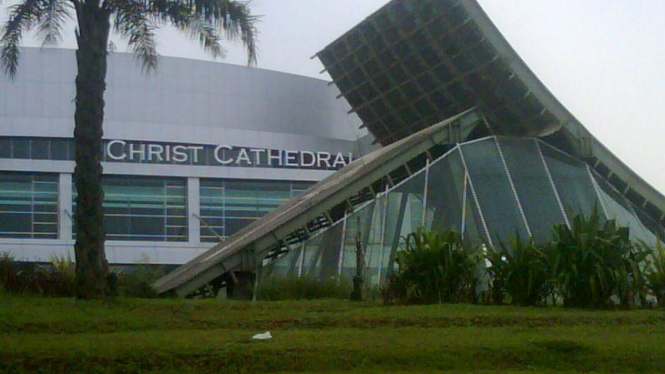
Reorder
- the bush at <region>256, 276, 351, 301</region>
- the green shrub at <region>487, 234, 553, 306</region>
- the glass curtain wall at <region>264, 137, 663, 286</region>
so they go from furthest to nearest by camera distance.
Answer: the glass curtain wall at <region>264, 137, 663, 286</region>, the bush at <region>256, 276, 351, 301</region>, the green shrub at <region>487, 234, 553, 306</region>

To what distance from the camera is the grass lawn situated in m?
10.9

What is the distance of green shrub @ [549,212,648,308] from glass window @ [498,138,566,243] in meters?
9.12

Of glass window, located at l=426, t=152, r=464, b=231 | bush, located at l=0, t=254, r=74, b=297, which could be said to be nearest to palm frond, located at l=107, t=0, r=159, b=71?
bush, located at l=0, t=254, r=74, b=297

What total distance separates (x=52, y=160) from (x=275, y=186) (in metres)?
12.0

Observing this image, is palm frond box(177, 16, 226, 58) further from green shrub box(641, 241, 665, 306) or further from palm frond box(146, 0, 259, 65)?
green shrub box(641, 241, 665, 306)

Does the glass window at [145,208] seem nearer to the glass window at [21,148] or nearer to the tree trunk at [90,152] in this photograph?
the glass window at [21,148]

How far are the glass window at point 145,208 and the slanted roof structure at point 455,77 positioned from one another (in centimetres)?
2090

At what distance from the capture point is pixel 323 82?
5997cm

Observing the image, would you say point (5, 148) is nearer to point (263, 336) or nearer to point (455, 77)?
point (455, 77)

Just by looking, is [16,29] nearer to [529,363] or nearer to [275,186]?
[529,363]

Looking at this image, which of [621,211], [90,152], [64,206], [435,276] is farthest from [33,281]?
[64,206]

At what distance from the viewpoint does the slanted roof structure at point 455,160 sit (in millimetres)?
27656

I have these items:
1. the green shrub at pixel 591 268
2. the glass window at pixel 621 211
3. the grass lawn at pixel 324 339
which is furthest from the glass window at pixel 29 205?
the green shrub at pixel 591 268

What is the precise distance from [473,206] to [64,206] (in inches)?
1130
